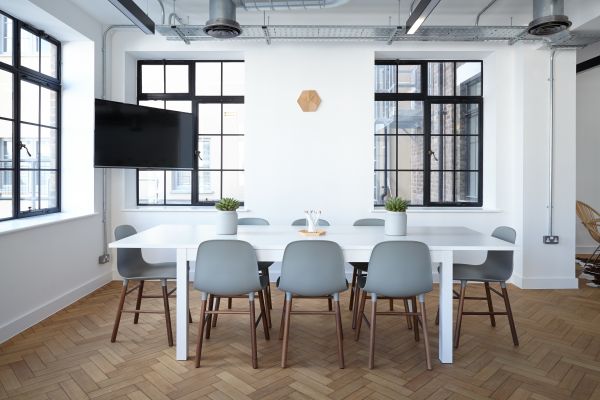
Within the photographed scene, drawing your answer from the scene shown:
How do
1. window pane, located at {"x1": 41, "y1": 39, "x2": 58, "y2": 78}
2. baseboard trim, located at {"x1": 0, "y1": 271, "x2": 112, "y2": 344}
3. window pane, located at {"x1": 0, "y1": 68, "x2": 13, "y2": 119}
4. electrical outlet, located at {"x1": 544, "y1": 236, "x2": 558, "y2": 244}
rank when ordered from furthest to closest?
electrical outlet, located at {"x1": 544, "y1": 236, "x2": 558, "y2": 244} < window pane, located at {"x1": 41, "y1": 39, "x2": 58, "y2": 78} < window pane, located at {"x1": 0, "y1": 68, "x2": 13, "y2": 119} < baseboard trim, located at {"x1": 0, "y1": 271, "x2": 112, "y2": 344}

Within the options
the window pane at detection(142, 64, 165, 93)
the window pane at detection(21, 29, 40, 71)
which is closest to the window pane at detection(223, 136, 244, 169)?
the window pane at detection(142, 64, 165, 93)

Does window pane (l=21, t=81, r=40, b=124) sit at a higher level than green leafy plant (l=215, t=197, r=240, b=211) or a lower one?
higher

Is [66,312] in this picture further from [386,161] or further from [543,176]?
[543,176]

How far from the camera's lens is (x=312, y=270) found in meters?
2.92

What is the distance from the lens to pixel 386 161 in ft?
19.2

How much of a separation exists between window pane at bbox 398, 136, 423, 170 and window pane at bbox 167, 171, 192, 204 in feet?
9.88

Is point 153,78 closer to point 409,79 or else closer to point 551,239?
point 409,79

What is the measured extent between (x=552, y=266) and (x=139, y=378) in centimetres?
492

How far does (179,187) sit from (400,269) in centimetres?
387

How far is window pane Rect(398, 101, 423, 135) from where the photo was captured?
229 inches

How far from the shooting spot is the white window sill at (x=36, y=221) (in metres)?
3.55

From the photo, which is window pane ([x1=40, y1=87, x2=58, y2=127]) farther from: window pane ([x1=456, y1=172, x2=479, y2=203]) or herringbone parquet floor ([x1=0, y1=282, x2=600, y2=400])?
window pane ([x1=456, y1=172, x2=479, y2=203])

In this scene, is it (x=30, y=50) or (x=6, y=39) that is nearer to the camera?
(x=6, y=39)

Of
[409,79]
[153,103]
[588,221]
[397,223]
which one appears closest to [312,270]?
[397,223]
